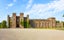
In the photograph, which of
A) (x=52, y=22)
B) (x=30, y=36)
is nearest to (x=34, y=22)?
(x=52, y=22)

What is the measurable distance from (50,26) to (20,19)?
11.5 metres

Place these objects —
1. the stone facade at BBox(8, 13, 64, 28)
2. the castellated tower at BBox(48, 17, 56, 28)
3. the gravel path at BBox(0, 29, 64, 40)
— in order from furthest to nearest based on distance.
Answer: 1. the castellated tower at BBox(48, 17, 56, 28)
2. the stone facade at BBox(8, 13, 64, 28)
3. the gravel path at BBox(0, 29, 64, 40)

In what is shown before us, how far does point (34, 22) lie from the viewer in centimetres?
6356

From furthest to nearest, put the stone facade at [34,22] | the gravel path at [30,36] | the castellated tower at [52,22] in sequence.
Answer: the castellated tower at [52,22], the stone facade at [34,22], the gravel path at [30,36]

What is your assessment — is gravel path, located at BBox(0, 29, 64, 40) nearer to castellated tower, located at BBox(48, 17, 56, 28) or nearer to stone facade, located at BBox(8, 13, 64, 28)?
stone facade, located at BBox(8, 13, 64, 28)

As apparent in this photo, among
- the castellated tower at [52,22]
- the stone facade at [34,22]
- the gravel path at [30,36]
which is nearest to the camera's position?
the gravel path at [30,36]

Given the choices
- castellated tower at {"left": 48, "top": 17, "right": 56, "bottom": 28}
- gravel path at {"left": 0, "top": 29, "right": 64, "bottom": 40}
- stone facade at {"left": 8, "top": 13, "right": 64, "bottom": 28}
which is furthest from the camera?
castellated tower at {"left": 48, "top": 17, "right": 56, "bottom": 28}

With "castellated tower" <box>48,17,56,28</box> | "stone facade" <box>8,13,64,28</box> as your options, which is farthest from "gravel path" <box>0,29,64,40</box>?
"castellated tower" <box>48,17,56,28</box>

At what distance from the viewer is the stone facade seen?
201 ft

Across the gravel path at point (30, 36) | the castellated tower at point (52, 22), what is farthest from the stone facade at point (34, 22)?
the gravel path at point (30, 36)

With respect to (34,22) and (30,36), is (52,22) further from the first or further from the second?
(30,36)

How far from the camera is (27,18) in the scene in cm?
6028

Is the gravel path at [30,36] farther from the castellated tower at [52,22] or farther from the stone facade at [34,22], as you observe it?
the castellated tower at [52,22]

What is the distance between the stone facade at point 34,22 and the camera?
61.2 metres
